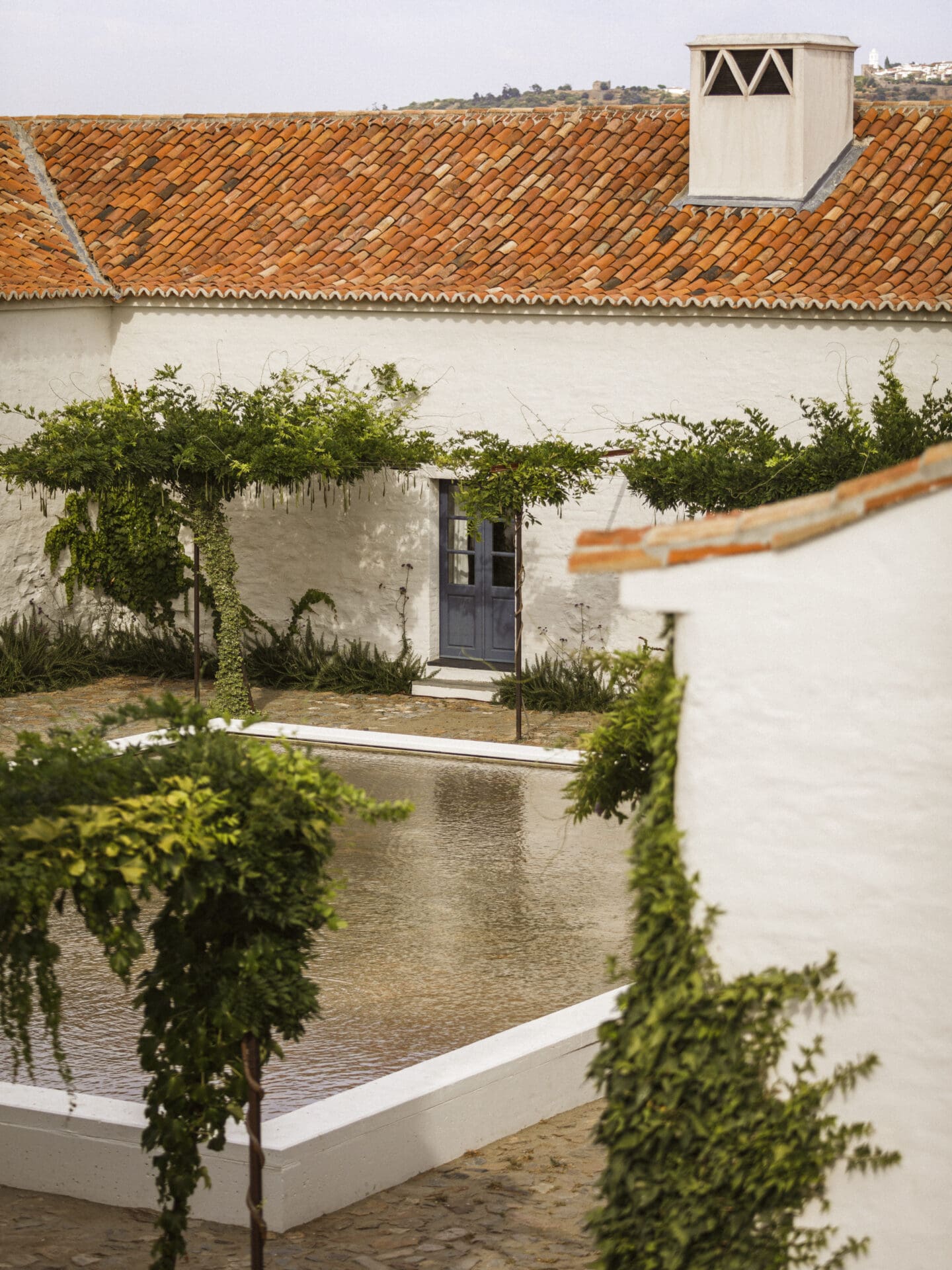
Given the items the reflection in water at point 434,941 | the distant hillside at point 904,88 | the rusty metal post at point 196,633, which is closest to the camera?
the reflection in water at point 434,941

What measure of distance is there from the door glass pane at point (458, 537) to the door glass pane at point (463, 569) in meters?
0.06

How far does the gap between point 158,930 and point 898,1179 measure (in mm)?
2356

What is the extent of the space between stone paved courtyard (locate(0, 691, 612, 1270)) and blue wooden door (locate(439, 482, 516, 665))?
30.5 ft

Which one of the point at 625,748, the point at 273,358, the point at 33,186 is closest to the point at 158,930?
the point at 625,748

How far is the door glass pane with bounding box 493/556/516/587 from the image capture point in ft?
54.2

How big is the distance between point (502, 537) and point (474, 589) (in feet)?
1.94

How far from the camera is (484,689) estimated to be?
1631cm

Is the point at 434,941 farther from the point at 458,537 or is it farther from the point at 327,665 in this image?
the point at 458,537

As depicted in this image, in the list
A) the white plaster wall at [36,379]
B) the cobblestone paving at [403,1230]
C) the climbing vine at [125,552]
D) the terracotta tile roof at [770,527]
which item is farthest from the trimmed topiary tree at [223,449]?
the terracotta tile roof at [770,527]

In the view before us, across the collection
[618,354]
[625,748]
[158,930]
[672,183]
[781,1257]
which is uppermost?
[672,183]

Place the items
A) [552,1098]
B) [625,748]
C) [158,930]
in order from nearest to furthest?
[158,930] → [625,748] → [552,1098]

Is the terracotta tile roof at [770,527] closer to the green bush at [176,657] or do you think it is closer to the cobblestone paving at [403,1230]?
the cobblestone paving at [403,1230]

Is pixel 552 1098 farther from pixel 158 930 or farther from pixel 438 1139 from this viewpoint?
pixel 158 930

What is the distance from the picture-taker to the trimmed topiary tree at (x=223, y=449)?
14.4 m
